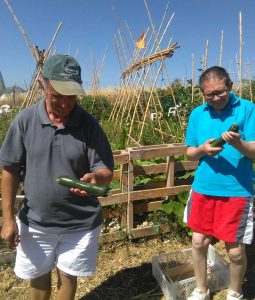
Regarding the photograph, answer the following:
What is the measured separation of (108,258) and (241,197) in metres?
1.88

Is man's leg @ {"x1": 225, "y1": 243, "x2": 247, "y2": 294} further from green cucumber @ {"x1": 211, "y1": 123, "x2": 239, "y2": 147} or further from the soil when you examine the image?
green cucumber @ {"x1": 211, "y1": 123, "x2": 239, "y2": 147}

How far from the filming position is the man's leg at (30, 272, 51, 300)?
2422 mm

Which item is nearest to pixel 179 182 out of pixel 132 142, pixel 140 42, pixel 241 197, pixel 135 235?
pixel 135 235

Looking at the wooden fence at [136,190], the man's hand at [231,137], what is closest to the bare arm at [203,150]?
the man's hand at [231,137]

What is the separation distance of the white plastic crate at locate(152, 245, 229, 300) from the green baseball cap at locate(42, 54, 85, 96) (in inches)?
79.5

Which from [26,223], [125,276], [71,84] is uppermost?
[71,84]

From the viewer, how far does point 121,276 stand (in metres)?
3.61

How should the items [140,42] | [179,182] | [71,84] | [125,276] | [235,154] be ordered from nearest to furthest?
[71,84], [235,154], [125,276], [179,182], [140,42]

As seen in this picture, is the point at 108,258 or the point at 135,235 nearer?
the point at 108,258

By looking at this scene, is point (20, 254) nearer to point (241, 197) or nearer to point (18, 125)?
point (18, 125)

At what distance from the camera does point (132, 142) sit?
684 cm

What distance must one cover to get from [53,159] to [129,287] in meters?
1.94

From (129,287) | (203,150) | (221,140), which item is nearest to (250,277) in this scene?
(129,287)

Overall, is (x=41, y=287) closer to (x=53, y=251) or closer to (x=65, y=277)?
(x=65, y=277)
